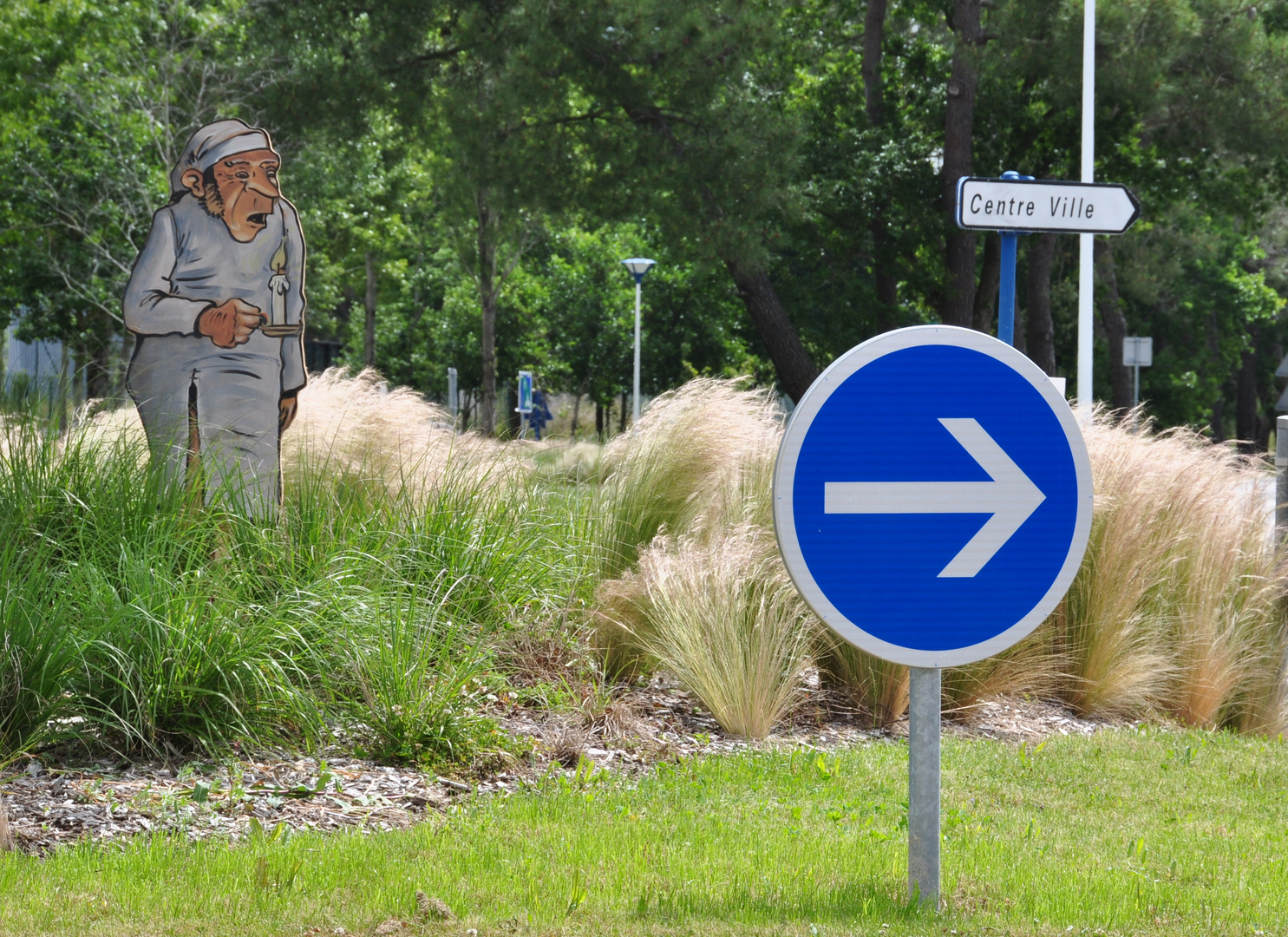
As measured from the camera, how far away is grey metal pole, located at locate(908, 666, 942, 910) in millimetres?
3178

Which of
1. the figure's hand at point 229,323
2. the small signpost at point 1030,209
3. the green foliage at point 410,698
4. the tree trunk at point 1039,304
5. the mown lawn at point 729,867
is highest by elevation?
the tree trunk at point 1039,304

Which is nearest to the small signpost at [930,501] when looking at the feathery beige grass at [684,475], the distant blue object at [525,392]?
the feathery beige grass at [684,475]

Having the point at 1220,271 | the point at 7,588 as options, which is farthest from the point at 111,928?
the point at 1220,271

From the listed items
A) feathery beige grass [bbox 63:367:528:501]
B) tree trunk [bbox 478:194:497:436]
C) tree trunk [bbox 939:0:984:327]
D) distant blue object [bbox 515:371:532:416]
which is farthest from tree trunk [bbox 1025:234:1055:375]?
feathery beige grass [bbox 63:367:528:501]

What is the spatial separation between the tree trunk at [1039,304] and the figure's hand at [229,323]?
16951 mm

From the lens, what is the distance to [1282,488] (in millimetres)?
7020

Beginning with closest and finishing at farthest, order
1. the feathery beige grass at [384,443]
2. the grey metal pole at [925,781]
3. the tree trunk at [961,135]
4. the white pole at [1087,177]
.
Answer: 1. the grey metal pole at [925,781]
2. the feathery beige grass at [384,443]
3. the white pole at [1087,177]
4. the tree trunk at [961,135]

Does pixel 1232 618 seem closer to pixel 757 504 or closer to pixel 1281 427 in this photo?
pixel 1281 427

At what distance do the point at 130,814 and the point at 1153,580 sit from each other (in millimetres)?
4951

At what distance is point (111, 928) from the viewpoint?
3156 millimetres

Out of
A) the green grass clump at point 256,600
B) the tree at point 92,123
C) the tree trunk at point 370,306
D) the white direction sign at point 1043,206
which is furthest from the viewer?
the tree trunk at point 370,306

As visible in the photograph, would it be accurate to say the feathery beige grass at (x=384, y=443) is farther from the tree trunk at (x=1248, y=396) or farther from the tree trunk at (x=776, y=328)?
the tree trunk at (x=1248, y=396)

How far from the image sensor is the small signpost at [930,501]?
3.07 meters

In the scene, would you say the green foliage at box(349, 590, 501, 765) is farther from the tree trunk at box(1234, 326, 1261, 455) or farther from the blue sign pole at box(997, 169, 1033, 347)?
the tree trunk at box(1234, 326, 1261, 455)
